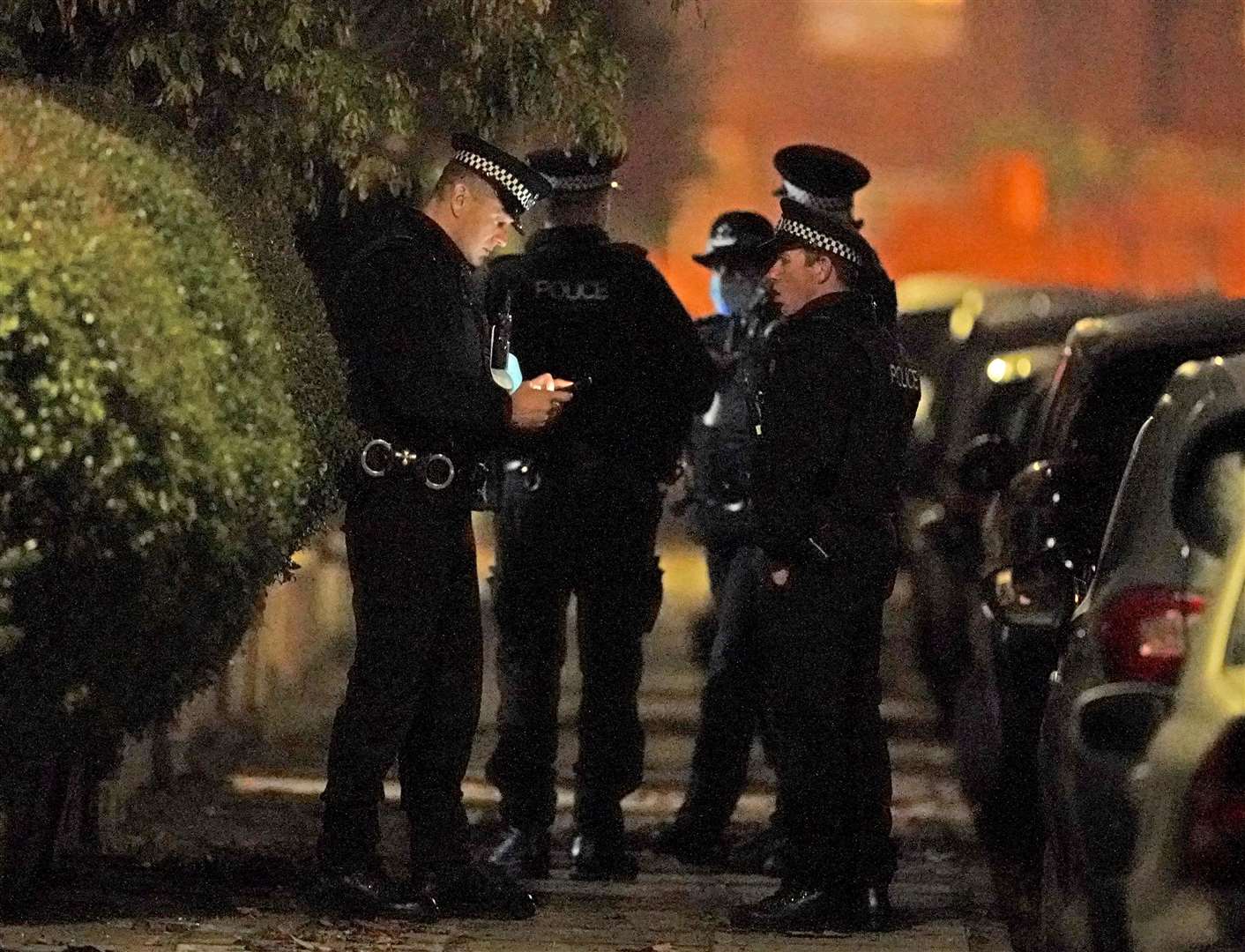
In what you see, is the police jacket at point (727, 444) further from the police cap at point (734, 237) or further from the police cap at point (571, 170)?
the police cap at point (571, 170)

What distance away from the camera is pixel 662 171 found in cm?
2802

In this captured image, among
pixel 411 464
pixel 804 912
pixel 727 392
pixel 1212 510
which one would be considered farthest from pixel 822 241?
pixel 1212 510

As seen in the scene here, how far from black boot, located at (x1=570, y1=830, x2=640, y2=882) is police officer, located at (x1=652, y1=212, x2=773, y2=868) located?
399mm

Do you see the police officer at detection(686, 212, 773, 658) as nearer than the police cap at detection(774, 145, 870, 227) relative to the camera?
No


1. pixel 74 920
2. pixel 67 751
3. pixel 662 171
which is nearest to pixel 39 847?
pixel 74 920

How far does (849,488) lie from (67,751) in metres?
2.21

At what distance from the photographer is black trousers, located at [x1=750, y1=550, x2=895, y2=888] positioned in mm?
6906

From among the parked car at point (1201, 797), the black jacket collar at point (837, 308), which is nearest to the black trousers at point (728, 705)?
the black jacket collar at point (837, 308)

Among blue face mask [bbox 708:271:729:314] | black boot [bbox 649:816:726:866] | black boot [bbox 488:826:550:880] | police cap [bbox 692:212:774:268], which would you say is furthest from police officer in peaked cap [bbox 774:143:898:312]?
black boot [bbox 488:826:550:880]

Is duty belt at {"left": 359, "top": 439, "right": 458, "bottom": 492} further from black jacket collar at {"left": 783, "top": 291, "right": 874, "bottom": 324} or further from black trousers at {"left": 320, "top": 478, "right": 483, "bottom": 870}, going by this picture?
black jacket collar at {"left": 783, "top": 291, "right": 874, "bottom": 324}

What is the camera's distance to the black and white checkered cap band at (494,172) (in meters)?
6.98

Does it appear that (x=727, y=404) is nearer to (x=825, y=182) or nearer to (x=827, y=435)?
(x=825, y=182)

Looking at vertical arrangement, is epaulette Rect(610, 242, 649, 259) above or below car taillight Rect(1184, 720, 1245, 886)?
above

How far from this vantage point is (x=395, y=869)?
25.7 ft
